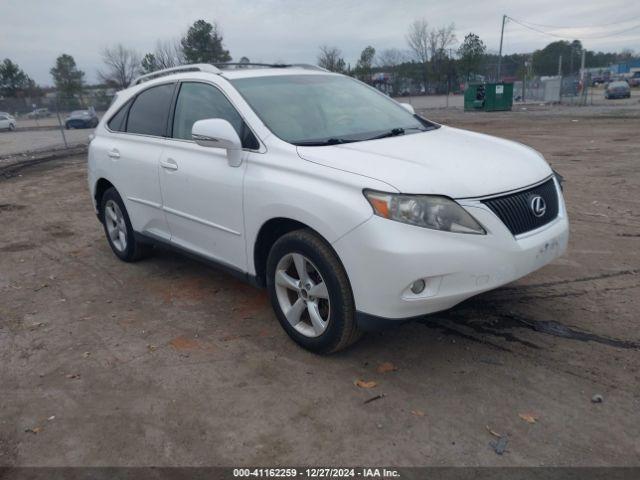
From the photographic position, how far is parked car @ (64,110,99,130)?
2502 cm

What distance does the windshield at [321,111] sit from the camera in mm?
3771

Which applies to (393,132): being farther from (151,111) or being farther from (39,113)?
(39,113)

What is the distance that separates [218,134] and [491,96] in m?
31.5

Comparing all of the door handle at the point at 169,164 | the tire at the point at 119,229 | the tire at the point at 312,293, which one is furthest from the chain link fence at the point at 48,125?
the tire at the point at 312,293

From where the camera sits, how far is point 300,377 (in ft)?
11.0

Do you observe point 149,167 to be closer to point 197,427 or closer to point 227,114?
point 227,114

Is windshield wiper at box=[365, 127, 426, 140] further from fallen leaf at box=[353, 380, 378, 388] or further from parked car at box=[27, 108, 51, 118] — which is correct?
parked car at box=[27, 108, 51, 118]

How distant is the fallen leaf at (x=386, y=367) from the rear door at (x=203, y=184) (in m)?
1.22

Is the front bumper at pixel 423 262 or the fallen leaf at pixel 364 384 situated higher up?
the front bumper at pixel 423 262

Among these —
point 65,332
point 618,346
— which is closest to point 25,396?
point 65,332

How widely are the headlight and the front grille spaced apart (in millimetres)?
186

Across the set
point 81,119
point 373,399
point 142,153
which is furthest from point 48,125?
point 373,399

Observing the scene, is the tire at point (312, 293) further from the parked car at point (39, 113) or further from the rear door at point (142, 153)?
the parked car at point (39, 113)

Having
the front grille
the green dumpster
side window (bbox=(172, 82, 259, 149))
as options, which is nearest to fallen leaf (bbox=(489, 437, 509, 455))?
the front grille
